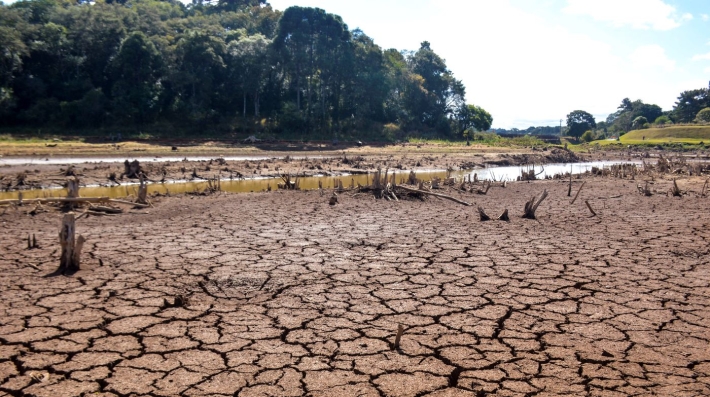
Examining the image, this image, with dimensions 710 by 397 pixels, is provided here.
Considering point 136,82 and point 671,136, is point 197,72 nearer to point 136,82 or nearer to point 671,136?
point 136,82

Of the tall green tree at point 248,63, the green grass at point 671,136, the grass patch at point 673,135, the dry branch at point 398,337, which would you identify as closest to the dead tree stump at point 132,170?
the dry branch at point 398,337

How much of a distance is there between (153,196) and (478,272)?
32.5 ft

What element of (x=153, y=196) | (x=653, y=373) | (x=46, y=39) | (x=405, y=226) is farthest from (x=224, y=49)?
(x=653, y=373)

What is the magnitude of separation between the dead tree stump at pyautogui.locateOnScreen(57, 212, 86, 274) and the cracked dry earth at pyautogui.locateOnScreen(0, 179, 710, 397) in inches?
10.7

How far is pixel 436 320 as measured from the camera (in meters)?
5.15

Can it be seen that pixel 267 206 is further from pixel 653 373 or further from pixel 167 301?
pixel 653 373

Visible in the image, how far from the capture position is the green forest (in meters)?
36.9

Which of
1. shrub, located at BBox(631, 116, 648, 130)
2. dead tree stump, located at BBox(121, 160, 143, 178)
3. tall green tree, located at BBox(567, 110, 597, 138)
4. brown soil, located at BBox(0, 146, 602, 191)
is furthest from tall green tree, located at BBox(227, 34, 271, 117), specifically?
shrub, located at BBox(631, 116, 648, 130)

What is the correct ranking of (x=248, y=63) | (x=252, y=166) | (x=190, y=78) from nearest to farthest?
(x=252, y=166)
(x=190, y=78)
(x=248, y=63)

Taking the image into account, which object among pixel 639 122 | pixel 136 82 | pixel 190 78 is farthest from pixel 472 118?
pixel 639 122

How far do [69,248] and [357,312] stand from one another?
148 inches

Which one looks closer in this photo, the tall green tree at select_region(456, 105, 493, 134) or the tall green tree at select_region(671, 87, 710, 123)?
the tall green tree at select_region(456, 105, 493, 134)

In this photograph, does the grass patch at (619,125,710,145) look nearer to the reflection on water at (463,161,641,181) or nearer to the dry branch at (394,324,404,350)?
the reflection on water at (463,161,641,181)

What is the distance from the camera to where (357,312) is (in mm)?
A: 5375
